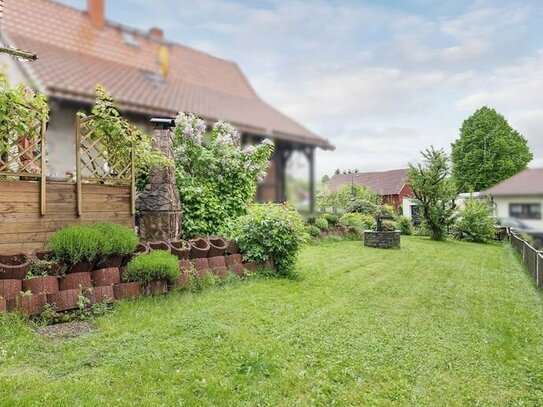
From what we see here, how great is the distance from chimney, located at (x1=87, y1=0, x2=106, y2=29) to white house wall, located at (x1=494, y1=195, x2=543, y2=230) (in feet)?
5.12

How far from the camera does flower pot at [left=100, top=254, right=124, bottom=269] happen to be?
3.66 m

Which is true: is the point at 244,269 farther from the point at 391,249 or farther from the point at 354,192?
the point at 354,192

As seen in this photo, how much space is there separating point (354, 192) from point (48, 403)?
61.6 feet

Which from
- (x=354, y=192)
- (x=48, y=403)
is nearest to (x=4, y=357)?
(x=48, y=403)

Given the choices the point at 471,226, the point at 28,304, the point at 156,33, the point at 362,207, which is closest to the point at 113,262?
the point at 28,304

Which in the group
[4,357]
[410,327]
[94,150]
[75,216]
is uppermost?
[94,150]

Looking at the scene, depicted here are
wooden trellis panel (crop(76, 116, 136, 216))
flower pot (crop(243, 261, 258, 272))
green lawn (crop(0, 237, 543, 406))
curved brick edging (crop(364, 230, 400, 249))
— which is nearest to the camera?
green lawn (crop(0, 237, 543, 406))

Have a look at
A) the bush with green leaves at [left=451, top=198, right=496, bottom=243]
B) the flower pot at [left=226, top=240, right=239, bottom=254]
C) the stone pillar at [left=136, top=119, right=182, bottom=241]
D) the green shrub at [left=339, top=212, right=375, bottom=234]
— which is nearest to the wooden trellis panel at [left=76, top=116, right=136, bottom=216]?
the stone pillar at [left=136, top=119, right=182, bottom=241]

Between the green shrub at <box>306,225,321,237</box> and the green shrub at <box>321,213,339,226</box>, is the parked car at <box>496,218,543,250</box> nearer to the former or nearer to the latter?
the green shrub at <box>306,225,321,237</box>

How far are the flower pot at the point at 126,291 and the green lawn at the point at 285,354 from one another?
0.13 m

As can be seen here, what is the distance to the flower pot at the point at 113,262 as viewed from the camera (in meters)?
3.66

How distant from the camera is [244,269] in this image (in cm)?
497

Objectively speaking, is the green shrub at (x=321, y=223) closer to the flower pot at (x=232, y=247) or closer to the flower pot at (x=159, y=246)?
the flower pot at (x=232, y=247)

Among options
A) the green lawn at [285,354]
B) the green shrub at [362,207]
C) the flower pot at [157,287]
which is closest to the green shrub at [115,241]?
the flower pot at [157,287]
